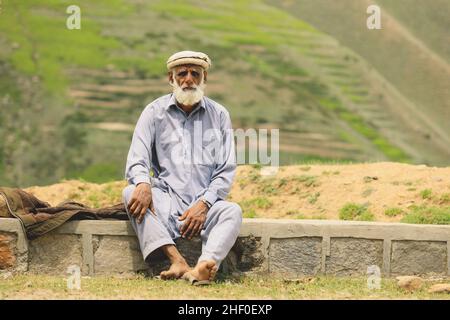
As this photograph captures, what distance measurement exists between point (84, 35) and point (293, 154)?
570 cm

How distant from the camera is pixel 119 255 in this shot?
626 cm

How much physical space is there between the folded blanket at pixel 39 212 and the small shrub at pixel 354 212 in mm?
2216

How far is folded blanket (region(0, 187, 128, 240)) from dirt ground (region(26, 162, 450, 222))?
6.98ft

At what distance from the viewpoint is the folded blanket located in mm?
6141

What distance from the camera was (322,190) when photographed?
330 inches

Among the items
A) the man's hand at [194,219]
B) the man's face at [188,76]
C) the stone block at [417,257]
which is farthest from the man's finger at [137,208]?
the stone block at [417,257]

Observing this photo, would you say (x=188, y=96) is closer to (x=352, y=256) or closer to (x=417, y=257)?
(x=352, y=256)

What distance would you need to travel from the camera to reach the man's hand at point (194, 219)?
5973 mm

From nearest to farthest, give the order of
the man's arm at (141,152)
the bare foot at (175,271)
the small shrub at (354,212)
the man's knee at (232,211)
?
the bare foot at (175,271) → the man's knee at (232,211) → the man's arm at (141,152) → the small shrub at (354,212)

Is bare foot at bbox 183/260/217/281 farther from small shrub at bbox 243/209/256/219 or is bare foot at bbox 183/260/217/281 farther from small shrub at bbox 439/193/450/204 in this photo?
small shrub at bbox 439/193/450/204

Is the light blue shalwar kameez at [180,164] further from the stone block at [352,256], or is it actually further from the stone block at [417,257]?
the stone block at [417,257]

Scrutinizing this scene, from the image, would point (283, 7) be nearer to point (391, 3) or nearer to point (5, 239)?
point (391, 3)

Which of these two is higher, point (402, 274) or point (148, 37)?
point (148, 37)
